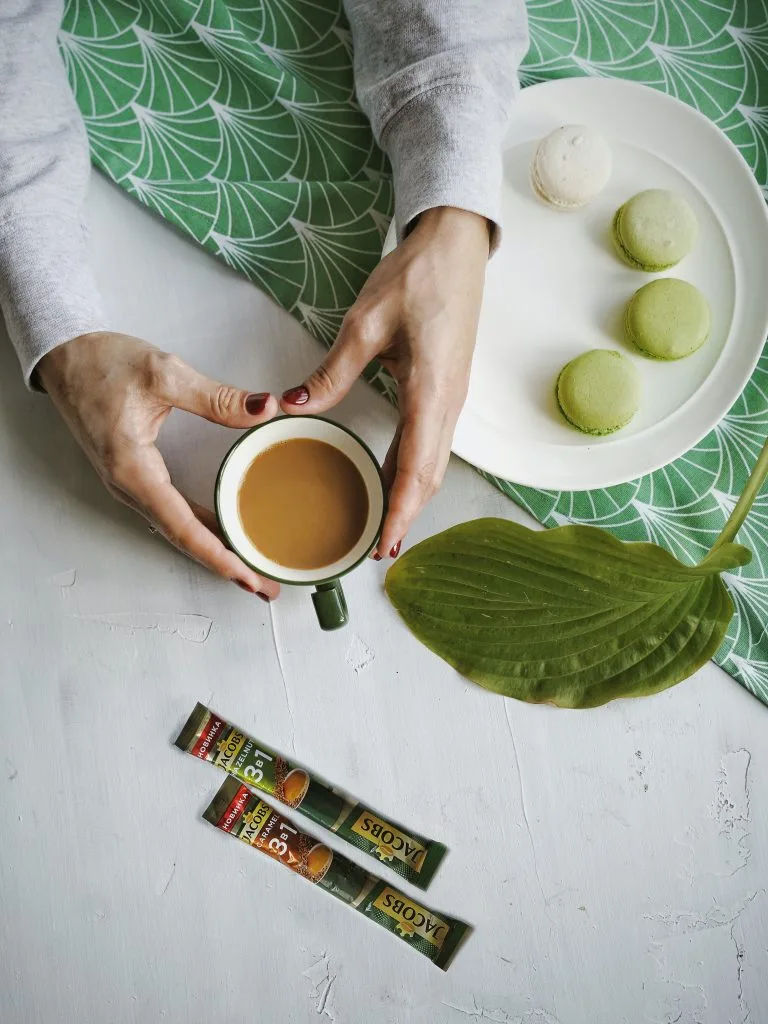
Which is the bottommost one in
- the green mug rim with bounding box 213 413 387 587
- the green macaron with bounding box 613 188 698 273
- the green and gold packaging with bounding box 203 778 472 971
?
the green and gold packaging with bounding box 203 778 472 971

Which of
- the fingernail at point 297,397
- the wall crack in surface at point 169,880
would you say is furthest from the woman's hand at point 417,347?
A: the wall crack in surface at point 169,880

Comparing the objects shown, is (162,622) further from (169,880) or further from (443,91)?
(443,91)

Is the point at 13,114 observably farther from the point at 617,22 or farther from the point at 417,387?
the point at 617,22

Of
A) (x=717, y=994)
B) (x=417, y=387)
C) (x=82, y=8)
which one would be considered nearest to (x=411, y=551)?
(x=417, y=387)

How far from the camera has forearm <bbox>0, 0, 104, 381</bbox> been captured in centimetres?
79

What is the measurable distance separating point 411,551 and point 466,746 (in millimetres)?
219

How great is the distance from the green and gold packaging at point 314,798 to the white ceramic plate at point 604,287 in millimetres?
382

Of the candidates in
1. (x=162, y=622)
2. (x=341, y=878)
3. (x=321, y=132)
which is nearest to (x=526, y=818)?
(x=341, y=878)

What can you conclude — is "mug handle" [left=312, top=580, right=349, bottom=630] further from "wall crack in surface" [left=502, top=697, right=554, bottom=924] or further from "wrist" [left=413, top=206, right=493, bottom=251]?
"wrist" [left=413, top=206, right=493, bottom=251]

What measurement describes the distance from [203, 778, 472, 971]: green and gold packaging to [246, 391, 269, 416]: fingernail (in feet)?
1.34

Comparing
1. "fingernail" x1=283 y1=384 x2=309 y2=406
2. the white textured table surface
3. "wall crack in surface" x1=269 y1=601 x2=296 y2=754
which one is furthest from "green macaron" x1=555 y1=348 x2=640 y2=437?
"wall crack in surface" x1=269 y1=601 x2=296 y2=754

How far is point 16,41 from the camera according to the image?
817mm

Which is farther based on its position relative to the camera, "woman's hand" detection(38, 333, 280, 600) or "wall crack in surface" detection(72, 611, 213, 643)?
"wall crack in surface" detection(72, 611, 213, 643)

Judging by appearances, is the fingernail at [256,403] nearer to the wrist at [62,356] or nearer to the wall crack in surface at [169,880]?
the wrist at [62,356]
